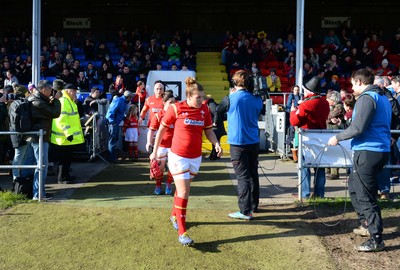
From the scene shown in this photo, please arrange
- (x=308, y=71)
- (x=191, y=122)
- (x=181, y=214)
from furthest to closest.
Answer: (x=308, y=71) → (x=191, y=122) → (x=181, y=214)

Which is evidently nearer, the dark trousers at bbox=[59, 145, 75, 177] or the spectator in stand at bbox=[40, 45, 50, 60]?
the dark trousers at bbox=[59, 145, 75, 177]

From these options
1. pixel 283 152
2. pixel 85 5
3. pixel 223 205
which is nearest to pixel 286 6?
pixel 85 5

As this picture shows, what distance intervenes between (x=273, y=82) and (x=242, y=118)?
12460mm

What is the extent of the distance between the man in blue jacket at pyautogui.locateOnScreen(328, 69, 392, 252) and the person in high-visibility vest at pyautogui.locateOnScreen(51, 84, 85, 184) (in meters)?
4.99

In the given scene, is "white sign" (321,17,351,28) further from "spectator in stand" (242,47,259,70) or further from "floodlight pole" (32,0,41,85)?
"floodlight pole" (32,0,41,85)

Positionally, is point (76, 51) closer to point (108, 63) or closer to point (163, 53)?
point (108, 63)

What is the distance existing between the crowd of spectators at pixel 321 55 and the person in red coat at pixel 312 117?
447 inches

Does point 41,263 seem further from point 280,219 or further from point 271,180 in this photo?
point 271,180

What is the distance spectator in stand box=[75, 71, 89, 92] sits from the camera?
59.2 ft

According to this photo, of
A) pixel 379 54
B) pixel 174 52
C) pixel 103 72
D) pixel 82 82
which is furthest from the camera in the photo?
pixel 379 54

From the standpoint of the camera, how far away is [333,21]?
2516 centimetres

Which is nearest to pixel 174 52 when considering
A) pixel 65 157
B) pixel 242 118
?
pixel 65 157

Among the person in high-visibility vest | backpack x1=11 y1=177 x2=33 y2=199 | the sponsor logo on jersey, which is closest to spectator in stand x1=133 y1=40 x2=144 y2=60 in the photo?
the person in high-visibility vest

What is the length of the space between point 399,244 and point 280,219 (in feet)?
4.90
